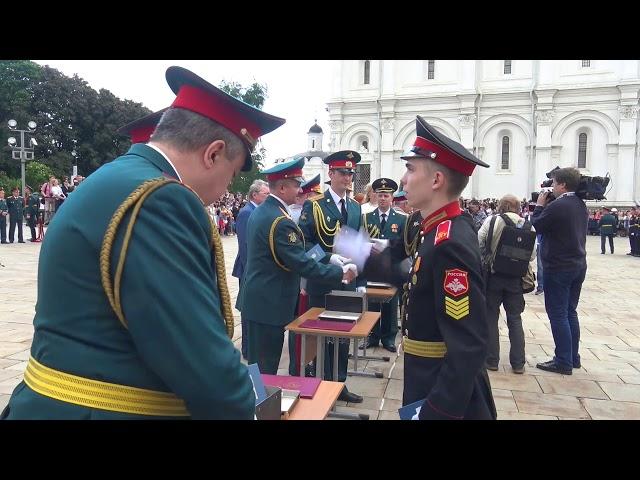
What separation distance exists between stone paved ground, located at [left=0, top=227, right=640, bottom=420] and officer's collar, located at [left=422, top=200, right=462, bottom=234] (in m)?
2.78

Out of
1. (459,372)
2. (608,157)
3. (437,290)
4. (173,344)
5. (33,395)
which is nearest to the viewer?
(173,344)

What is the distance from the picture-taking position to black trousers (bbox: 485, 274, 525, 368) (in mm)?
6180

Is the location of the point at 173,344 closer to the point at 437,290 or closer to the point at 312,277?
the point at 437,290

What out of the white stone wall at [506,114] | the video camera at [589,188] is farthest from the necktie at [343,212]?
the white stone wall at [506,114]

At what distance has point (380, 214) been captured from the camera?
24.9ft

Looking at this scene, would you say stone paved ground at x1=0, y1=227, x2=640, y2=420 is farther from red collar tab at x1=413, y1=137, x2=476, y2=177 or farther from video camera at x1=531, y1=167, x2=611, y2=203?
red collar tab at x1=413, y1=137, x2=476, y2=177

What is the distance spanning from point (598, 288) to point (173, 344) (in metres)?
13.9

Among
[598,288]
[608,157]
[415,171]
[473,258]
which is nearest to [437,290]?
[473,258]

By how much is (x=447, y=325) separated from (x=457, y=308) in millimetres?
85

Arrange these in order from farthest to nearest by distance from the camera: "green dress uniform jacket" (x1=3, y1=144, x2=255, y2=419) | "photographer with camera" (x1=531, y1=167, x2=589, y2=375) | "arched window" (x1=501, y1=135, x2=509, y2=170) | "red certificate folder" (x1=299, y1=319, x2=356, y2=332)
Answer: "arched window" (x1=501, y1=135, x2=509, y2=170), "photographer with camera" (x1=531, y1=167, x2=589, y2=375), "red certificate folder" (x1=299, y1=319, x2=356, y2=332), "green dress uniform jacket" (x1=3, y1=144, x2=255, y2=419)

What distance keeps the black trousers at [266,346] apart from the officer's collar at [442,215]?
2038 mm

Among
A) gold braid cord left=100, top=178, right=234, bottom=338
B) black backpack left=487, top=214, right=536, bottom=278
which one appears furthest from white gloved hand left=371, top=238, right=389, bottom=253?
black backpack left=487, top=214, right=536, bottom=278

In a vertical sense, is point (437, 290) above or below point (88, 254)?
below

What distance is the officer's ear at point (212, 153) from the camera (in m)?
1.58
